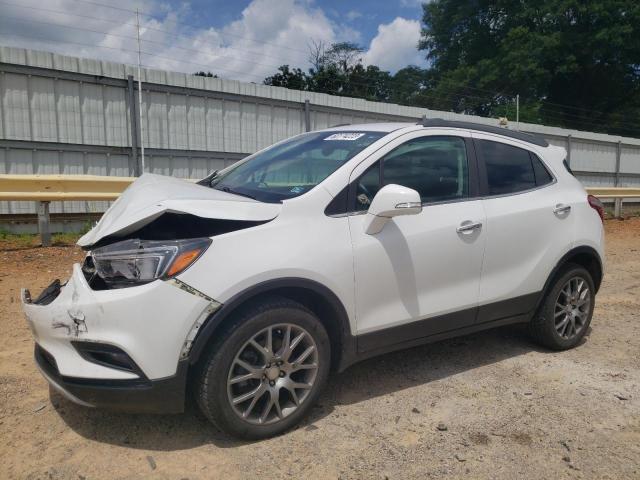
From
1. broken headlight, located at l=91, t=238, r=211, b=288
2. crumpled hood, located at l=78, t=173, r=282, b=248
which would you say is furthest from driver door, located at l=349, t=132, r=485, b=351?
broken headlight, located at l=91, t=238, r=211, b=288

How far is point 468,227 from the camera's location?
3.54 meters

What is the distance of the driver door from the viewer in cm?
314

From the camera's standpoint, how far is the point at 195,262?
259 centimetres

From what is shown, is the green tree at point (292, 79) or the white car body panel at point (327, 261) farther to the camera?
the green tree at point (292, 79)

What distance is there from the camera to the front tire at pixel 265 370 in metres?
2.66

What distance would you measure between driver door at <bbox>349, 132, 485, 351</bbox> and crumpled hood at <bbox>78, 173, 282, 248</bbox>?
23.7 inches

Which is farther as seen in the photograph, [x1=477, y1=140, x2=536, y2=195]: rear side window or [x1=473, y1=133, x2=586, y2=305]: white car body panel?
[x1=477, y1=140, x2=536, y2=195]: rear side window

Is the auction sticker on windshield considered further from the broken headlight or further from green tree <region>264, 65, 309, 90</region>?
green tree <region>264, 65, 309, 90</region>

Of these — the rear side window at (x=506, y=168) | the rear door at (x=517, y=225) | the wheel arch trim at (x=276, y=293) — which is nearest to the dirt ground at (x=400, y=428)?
the wheel arch trim at (x=276, y=293)

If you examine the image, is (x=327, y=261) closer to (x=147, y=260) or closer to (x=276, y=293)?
(x=276, y=293)

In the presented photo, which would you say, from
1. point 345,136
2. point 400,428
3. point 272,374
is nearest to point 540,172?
point 345,136

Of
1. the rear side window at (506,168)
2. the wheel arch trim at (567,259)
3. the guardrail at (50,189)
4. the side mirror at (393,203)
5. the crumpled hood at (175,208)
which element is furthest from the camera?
the guardrail at (50,189)

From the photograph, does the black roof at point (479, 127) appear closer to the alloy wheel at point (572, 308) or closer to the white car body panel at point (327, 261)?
the white car body panel at point (327, 261)

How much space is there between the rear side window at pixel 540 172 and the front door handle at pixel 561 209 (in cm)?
21
